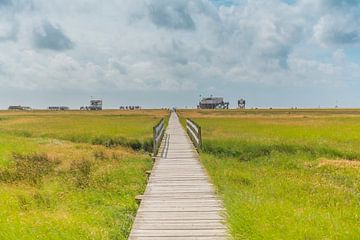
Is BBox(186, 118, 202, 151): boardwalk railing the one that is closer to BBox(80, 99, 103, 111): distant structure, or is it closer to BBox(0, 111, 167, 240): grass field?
BBox(0, 111, 167, 240): grass field

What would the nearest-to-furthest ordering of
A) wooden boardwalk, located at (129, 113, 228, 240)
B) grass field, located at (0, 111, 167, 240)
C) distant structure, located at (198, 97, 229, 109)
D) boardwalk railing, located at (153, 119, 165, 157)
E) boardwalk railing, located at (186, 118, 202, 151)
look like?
wooden boardwalk, located at (129, 113, 228, 240) → grass field, located at (0, 111, 167, 240) → boardwalk railing, located at (153, 119, 165, 157) → boardwalk railing, located at (186, 118, 202, 151) → distant structure, located at (198, 97, 229, 109)

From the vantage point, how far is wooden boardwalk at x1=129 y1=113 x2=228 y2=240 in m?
7.27

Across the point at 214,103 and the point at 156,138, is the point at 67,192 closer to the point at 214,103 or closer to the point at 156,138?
the point at 156,138

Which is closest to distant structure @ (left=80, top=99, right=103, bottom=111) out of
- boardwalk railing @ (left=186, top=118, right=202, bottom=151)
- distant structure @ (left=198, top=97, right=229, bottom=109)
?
distant structure @ (left=198, top=97, right=229, bottom=109)

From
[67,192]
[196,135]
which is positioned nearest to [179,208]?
[67,192]

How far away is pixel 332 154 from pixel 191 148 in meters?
6.98

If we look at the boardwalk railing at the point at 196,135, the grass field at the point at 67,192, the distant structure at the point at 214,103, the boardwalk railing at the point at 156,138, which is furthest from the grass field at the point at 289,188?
the distant structure at the point at 214,103

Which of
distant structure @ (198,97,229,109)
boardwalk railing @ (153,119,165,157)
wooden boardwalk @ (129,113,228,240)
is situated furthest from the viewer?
distant structure @ (198,97,229,109)

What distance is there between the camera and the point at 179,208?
8930 millimetres

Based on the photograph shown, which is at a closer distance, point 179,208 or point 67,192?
point 179,208

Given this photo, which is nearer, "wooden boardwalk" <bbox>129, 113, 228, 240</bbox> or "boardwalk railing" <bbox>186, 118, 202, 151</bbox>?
"wooden boardwalk" <bbox>129, 113, 228, 240</bbox>

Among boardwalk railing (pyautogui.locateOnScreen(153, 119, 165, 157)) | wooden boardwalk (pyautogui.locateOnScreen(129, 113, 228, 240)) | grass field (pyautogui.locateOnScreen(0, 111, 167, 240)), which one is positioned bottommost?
grass field (pyautogui.locateOnScreen(0, 111, 167, 240))

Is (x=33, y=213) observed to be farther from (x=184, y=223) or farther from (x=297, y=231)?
(x=297, y=231)

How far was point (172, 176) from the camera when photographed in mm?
12930
